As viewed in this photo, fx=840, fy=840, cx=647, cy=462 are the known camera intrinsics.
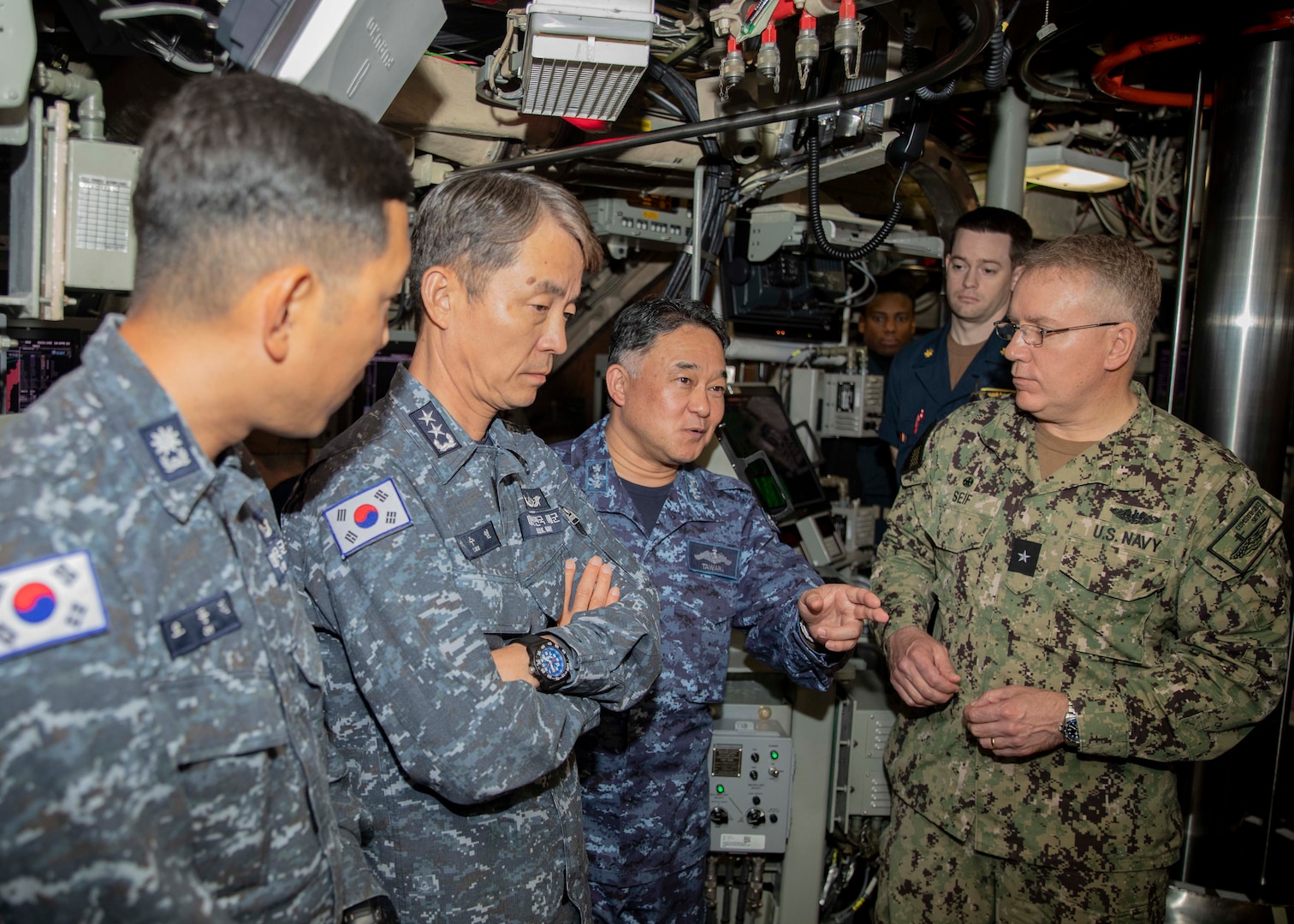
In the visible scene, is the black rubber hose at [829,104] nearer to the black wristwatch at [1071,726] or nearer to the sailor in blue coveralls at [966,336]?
the sailor in blue coveralls at [966,336]

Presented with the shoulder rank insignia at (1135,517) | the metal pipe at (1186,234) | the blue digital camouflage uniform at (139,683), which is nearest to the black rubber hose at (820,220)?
the metal pipe at (1186,234)

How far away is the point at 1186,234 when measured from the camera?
3.02m

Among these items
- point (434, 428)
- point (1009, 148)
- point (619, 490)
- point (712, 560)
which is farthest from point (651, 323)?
point (1009, 148)

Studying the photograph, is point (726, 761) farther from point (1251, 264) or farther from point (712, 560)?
point (1251, 264)

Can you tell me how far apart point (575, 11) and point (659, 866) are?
2114 mm

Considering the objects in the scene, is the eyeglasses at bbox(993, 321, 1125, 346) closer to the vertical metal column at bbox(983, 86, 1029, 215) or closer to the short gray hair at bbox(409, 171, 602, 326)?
the short gray hair at bbox(409, 171, 602, 326)

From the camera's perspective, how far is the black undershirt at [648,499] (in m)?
2.30

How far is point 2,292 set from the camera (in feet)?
7.96

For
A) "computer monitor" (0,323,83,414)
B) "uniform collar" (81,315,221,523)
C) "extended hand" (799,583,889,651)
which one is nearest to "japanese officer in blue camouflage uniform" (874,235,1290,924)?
"extended hand" (799,583,889,651)

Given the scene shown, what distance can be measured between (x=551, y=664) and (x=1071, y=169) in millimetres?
3164

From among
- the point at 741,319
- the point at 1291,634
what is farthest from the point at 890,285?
the point at 1291,634

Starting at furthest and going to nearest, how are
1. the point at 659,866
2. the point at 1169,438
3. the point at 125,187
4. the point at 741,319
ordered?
the point at 741,319
the point at 659,866
the point at 1169,438
the point at 125,187

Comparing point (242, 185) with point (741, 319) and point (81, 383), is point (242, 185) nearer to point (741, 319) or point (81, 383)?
point (81, 383)

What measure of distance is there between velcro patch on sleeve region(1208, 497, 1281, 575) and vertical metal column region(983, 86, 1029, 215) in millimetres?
1850
